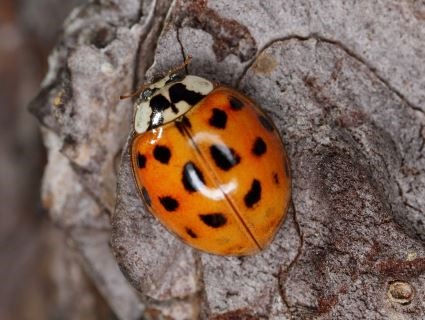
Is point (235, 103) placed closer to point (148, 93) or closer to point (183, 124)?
point (183, 124)

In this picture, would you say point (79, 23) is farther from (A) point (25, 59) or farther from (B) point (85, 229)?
(A) point (25, 59)

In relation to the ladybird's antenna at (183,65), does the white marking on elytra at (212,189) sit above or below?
below

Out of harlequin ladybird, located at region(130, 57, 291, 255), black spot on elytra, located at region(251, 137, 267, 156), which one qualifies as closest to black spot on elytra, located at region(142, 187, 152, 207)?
harlequin ladybird, located at region(130, 57, 291, 255)

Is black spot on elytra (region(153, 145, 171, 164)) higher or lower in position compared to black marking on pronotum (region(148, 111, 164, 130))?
lower

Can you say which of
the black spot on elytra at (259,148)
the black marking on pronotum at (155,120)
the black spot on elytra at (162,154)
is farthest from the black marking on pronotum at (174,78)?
the black spot on elytra at (259,148)

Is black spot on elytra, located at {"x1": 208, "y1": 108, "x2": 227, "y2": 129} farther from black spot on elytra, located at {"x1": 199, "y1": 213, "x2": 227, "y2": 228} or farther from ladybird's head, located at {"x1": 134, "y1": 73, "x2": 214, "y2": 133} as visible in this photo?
black spot on elytra, located at {"x1": 199, "y1": 213, "x2": 227, "y2": 228}

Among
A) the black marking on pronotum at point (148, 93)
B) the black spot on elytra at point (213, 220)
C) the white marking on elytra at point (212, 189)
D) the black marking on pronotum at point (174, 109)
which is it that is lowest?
the black spot on elytra at point (213, 220)

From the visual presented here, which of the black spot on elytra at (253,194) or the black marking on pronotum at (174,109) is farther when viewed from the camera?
the black marking on pronotum at (174,109)

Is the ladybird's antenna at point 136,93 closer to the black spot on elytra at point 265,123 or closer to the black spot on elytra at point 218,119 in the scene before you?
the black spot on elytra at point 218,119

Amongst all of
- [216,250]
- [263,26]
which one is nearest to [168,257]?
[216,250]
